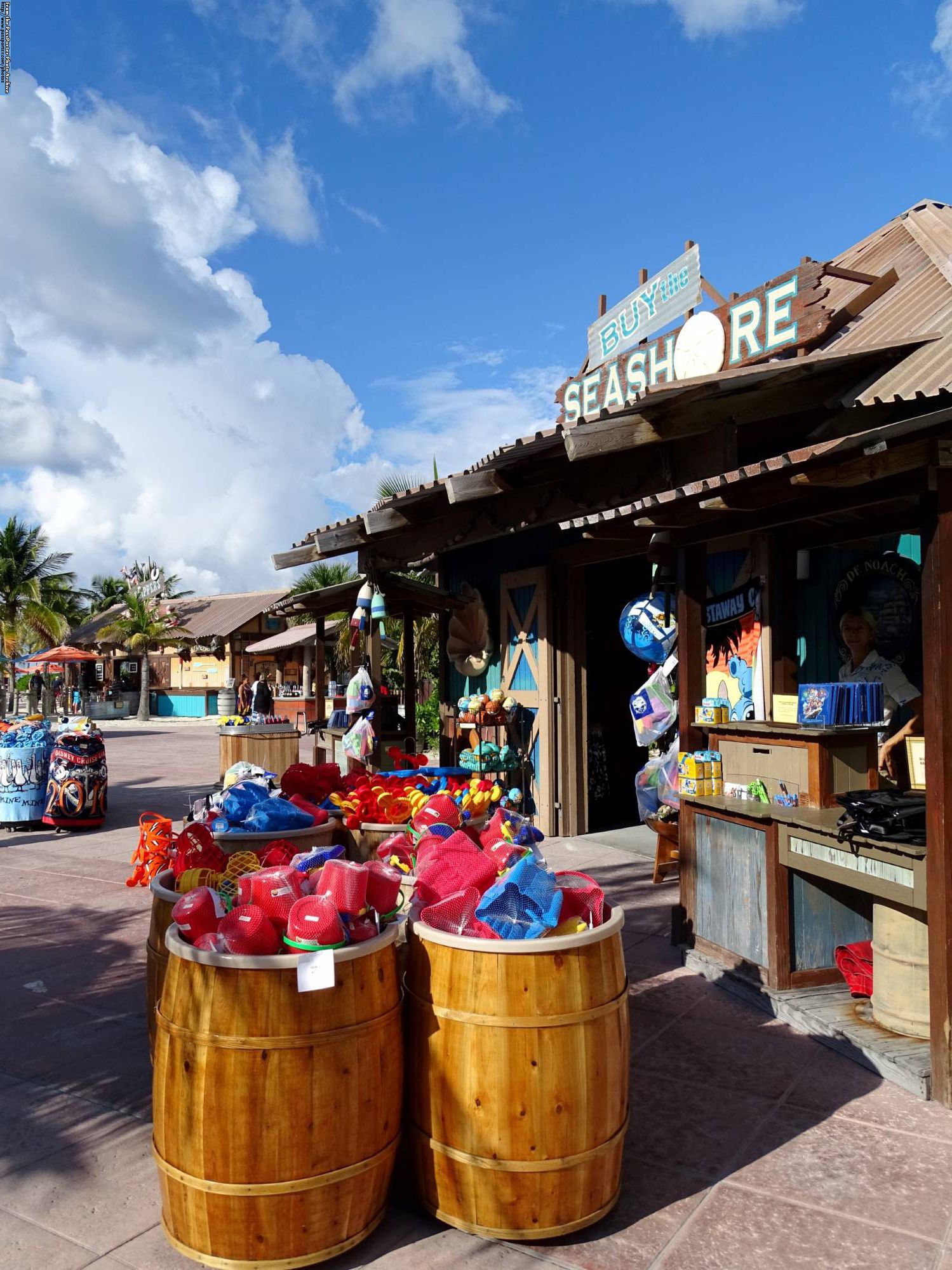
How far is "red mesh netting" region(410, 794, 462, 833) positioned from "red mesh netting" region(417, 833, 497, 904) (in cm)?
136

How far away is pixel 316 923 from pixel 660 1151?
5.28 feet

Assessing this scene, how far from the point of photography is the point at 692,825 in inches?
204

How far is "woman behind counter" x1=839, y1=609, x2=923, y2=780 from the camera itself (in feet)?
18.9

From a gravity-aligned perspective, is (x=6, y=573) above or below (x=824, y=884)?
above

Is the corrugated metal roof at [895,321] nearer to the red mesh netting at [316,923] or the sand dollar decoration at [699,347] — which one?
the sand dollar decoration at [699,347]

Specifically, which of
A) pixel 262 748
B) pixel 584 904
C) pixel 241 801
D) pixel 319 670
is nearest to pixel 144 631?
pixel 319 670

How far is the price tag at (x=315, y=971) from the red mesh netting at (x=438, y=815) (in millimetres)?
2008

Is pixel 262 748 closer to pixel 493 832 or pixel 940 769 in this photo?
pixel 493 832

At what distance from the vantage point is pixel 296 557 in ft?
31.4

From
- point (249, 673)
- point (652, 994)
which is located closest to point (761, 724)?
point (652, 994)

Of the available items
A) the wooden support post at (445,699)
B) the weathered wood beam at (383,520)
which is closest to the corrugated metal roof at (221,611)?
the wooden support post at (445,699)

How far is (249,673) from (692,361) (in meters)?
32.7

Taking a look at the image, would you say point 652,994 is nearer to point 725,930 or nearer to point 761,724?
point 725,930

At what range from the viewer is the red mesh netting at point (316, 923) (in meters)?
2.53
